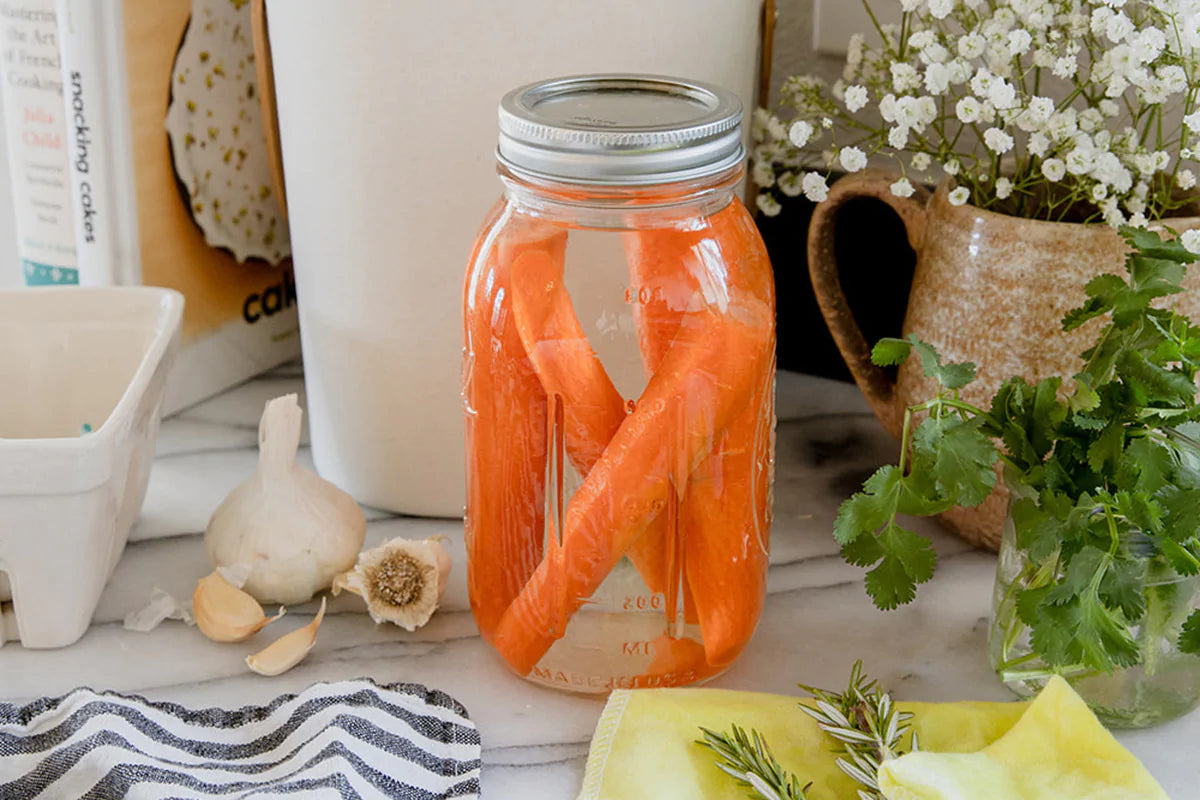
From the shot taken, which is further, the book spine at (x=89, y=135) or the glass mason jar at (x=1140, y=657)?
the book spine at (x=89, y=135)

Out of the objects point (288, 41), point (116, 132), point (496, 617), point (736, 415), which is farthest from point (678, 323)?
point (116, 132)

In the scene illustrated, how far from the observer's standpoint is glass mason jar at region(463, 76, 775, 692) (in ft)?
1.92

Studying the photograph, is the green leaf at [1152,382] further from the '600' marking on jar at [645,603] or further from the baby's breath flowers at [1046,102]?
the '600' marking on jar at [645,603]

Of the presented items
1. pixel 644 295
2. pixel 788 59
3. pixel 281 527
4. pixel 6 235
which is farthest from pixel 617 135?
pixel 6 235

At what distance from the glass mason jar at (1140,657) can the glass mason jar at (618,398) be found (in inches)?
4.7

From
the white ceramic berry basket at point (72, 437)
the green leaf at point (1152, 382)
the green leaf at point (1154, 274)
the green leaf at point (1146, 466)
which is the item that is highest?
the green leaf at point (1154, 274)

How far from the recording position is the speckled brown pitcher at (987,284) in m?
0.65

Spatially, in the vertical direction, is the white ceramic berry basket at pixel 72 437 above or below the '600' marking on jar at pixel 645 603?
above

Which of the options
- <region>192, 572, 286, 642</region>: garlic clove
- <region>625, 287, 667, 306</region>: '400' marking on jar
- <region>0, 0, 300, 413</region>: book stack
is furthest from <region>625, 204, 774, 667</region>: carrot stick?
<region>0, 0, 300, 413</region>: book stack

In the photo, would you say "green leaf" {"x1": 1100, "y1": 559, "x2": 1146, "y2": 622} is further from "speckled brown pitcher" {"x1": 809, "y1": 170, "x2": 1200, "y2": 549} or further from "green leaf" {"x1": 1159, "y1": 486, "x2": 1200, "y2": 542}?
"speckled brown pitcher" {"x1": 809, "y1": 170, "x2": 1200, "y2": 549}

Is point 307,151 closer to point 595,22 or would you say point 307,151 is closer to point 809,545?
point 595,22

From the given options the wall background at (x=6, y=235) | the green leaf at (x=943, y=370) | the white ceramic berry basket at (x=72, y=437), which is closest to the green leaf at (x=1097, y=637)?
the green leaf at (x=943, y=370)

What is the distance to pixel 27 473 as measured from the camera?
610 millimetres

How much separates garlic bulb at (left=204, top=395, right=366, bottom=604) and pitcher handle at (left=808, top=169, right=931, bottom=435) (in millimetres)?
310
